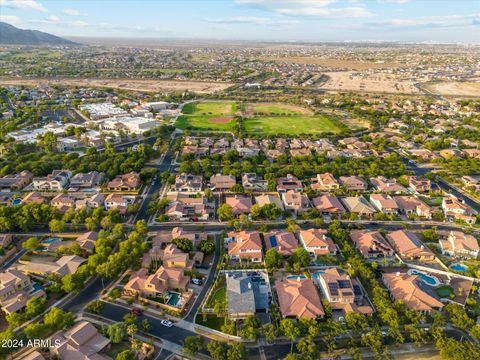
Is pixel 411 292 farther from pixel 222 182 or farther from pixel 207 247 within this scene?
pixel 222 182

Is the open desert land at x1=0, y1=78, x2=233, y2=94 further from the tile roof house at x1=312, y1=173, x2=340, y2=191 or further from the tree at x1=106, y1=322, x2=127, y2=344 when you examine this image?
the tree at x1=106, y1=322, x2=127, y2=344

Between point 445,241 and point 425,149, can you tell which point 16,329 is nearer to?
point 445,241

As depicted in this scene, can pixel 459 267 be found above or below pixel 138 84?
below

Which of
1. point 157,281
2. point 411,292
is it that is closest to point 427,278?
point 411,292

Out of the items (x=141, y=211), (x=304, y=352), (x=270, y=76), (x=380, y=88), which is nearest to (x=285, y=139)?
(x=141, y=211)

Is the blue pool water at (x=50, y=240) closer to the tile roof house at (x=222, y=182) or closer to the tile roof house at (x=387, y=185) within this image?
the tile roof house at (x=222, y=182)

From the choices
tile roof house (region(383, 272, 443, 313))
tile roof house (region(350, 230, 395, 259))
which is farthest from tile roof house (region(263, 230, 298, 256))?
tile roof house (region(383, 272, 443, 313))
